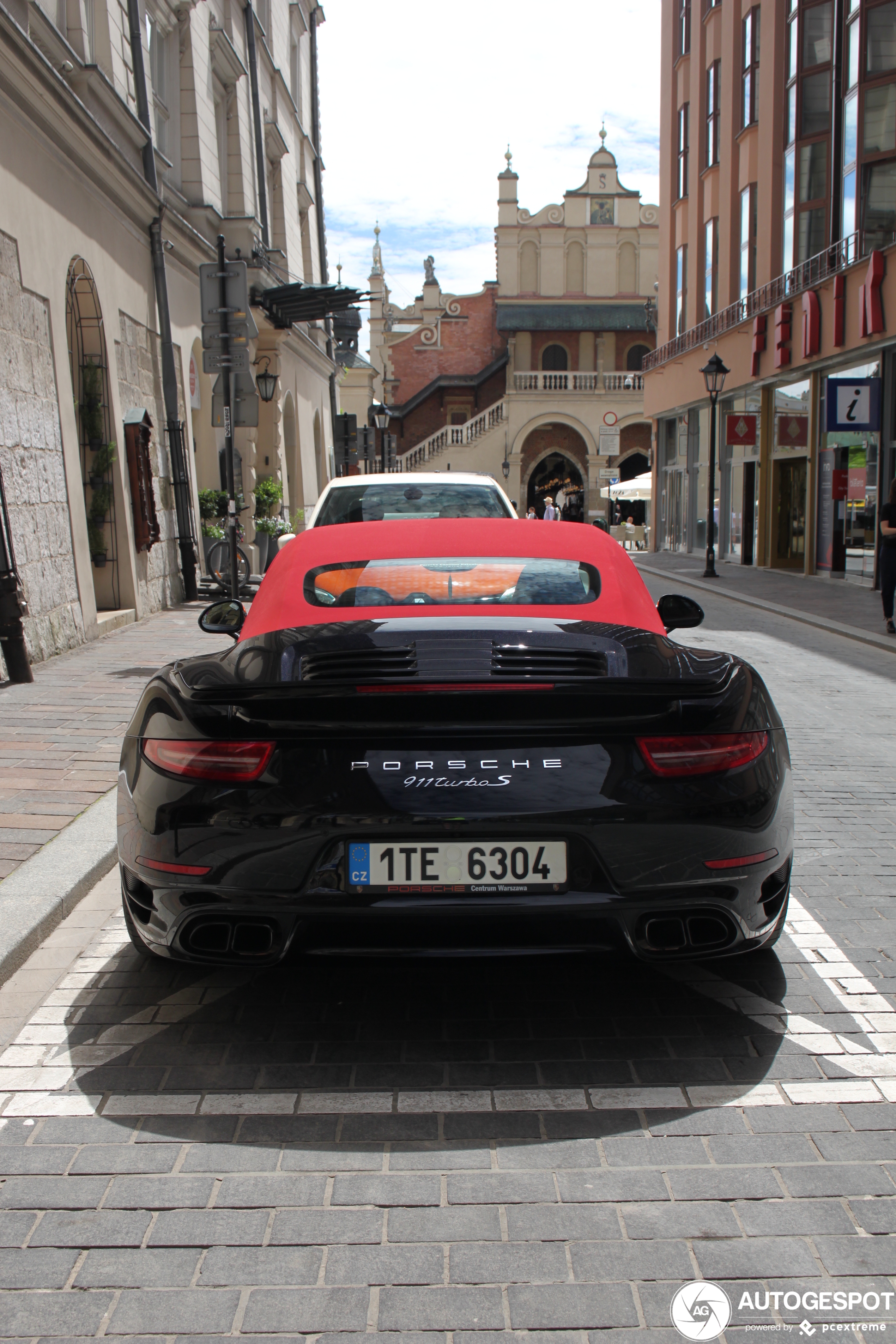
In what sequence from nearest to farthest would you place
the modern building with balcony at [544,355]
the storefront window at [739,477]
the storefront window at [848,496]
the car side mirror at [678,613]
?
1. the car side mirror at [678,613]
2. the storefront window at [848,496]
3. the storefront window at [739,477]
4. the modern building with balcony at [544,355]

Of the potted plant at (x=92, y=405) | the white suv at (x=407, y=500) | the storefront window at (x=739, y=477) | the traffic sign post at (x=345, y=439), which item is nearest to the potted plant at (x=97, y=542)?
the potted plant at (x=92, y=405)

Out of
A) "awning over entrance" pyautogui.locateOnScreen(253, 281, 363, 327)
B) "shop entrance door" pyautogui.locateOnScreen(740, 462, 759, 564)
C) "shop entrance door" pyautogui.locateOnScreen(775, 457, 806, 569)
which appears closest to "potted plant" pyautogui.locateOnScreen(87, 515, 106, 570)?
"awning over entrance" pyautogui.locateOnScreen(253, 281, 363, 327)

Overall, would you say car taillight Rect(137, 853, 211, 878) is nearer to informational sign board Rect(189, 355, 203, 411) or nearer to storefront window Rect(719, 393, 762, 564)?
informational sign board Rect(189, 355, 203, 411)

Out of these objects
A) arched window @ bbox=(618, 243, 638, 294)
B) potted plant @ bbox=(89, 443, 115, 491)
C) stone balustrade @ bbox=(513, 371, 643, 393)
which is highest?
arched window @ bbox=(618, 243, 638, 294)

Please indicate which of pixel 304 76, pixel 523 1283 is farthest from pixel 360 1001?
pixel 304 76

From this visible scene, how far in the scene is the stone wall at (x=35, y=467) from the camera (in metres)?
10.1

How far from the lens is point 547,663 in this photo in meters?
3.05

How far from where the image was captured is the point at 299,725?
2941 millimetres

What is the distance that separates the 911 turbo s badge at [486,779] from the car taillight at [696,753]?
12cm

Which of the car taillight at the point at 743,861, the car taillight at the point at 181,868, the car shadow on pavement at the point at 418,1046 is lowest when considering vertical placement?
the car shadow on pavement at the point at 418,1046

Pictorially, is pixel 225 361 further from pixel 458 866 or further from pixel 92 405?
pixel 458 866

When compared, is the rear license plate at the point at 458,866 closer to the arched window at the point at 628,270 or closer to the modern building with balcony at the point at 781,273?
the modern building with balcony at the point at 781,273

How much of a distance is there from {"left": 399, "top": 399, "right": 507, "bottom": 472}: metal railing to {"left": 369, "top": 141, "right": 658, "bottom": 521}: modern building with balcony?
0.20 ft

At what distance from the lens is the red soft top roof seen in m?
3.72
